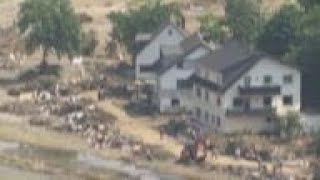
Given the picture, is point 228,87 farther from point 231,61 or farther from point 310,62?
point 310,62

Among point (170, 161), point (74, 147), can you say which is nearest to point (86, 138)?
point (74, 147)

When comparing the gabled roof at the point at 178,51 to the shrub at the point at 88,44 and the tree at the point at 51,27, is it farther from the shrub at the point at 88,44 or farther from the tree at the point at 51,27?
the shrub at the point at 88,44

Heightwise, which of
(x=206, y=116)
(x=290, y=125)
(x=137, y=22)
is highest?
(x=137, y=22)

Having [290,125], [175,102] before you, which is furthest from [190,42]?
[290,125]

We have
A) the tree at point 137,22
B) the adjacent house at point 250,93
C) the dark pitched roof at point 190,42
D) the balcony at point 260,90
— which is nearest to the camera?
the adjacent house at point 250,93

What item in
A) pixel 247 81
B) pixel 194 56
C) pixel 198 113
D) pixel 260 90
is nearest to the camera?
pixel 260 90

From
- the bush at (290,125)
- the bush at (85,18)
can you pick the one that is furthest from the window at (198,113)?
the bush at (85,18)

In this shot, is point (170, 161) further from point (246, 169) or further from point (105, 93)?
point (105, 93)
